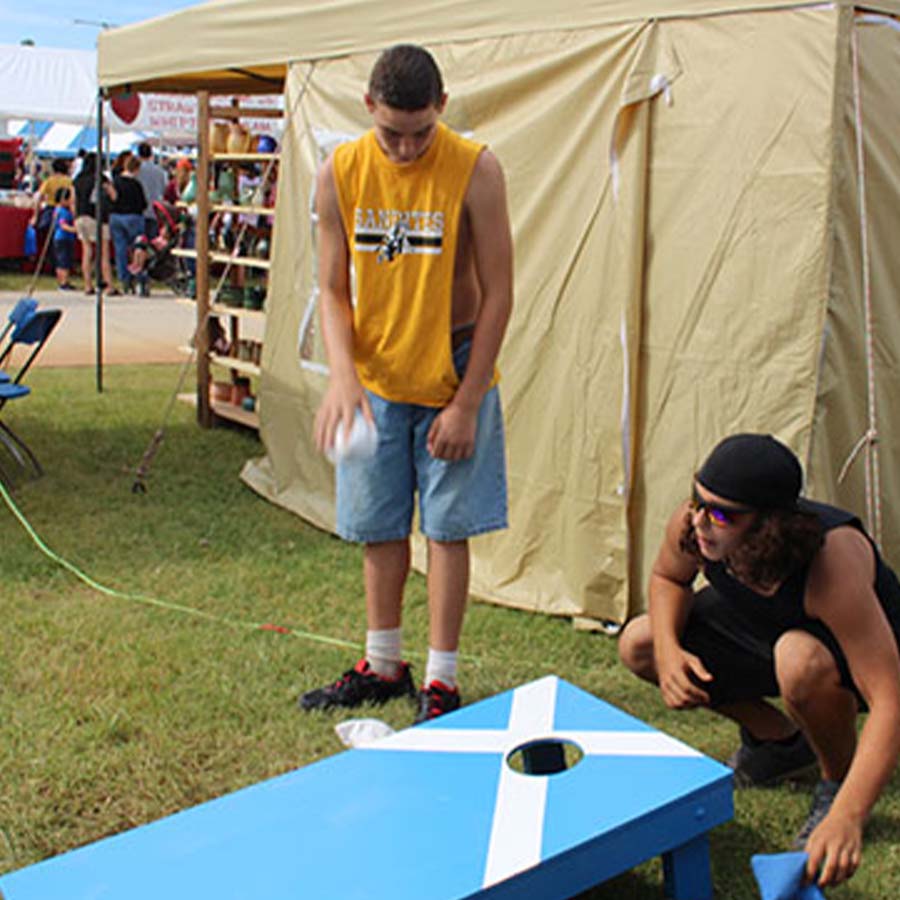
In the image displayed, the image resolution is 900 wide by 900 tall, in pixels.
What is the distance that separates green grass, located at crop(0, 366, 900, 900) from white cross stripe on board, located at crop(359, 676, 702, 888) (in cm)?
11

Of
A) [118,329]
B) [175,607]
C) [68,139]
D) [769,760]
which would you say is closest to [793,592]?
[769,760]

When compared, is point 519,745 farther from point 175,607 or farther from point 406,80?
point 175,607

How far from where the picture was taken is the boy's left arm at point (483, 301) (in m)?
3.07

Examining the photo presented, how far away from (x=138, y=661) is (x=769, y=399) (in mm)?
2208

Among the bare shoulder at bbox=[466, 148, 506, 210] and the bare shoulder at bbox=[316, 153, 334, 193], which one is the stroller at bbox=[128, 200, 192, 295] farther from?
the bare shoulder at bbox=[466, 148, 506, 210]

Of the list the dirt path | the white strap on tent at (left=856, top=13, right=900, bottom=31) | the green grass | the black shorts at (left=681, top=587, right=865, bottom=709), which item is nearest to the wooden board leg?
the green grass

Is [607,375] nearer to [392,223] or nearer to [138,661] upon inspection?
[392,223]

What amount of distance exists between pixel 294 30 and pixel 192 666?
3.13 meters

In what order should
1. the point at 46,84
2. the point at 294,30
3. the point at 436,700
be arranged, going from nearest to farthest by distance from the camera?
the point at 436,700, the point at 294,30, the point at 46,84

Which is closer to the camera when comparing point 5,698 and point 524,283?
Answer: point 5,698

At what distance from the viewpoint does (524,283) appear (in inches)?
173

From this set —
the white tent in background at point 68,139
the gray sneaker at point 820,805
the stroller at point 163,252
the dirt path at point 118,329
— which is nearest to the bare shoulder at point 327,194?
the gray sneaker at point 820,805

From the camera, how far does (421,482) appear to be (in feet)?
10.8

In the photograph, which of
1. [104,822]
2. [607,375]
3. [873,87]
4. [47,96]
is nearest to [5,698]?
[104,822]
